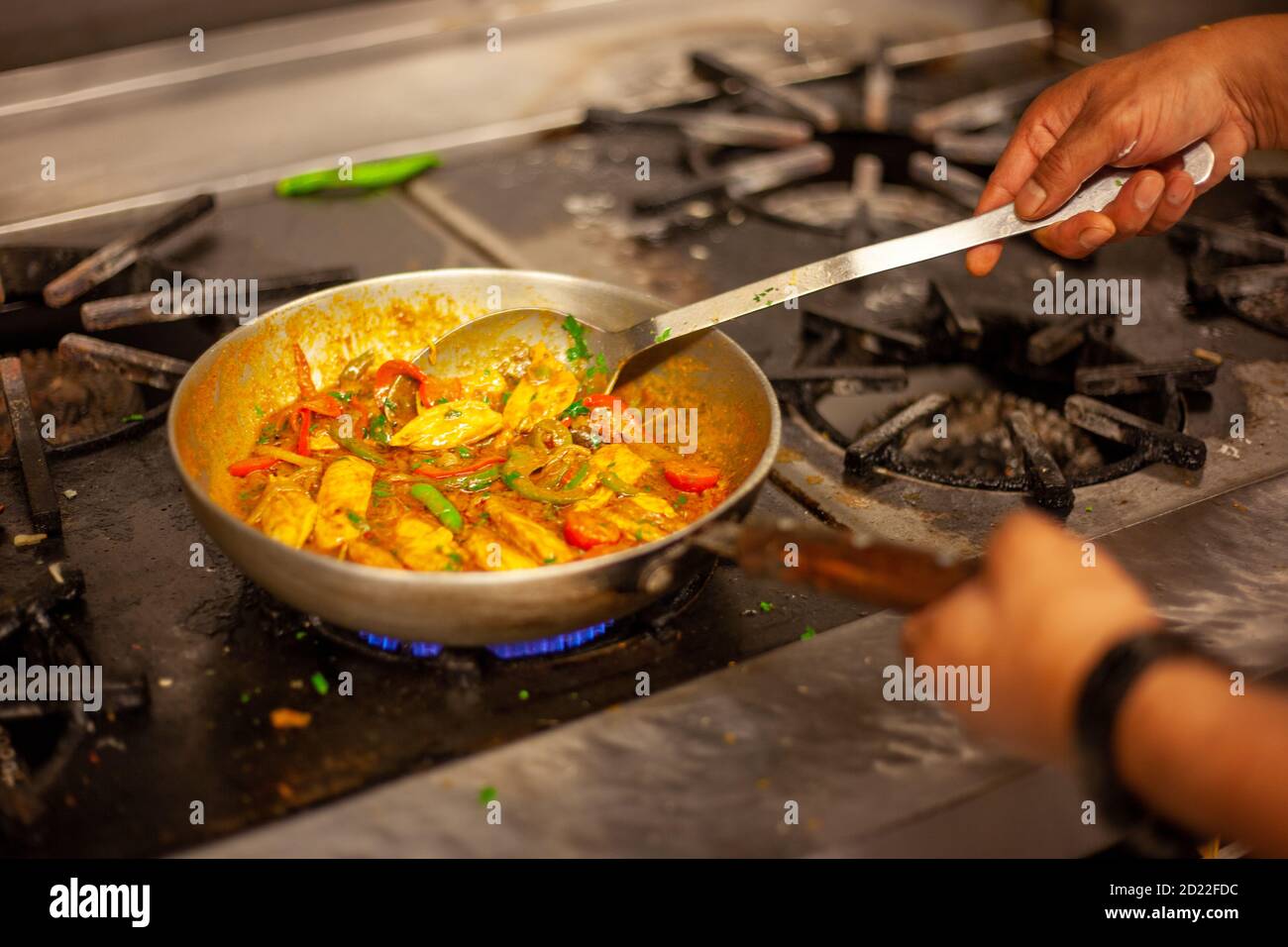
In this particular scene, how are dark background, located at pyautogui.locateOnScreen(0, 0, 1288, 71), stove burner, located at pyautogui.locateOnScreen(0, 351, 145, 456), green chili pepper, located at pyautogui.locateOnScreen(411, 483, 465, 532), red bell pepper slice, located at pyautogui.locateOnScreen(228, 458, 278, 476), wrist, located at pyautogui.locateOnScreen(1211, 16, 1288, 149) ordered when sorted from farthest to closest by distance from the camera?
1. dark background, located at pyautogui.locateOnScreen(0, 0, 1288, 71)
2. stove burner, located at pyautogui.locateOnScreen(0, 351, 145, 456)
3. wrist, located at pyautogui.locateOnScreen(1211, 16, 1288, 149)
4. red bell pepper slice, located at pyautogui.locateOnScreen(228, 458, 278, 476)
5. green chili pepper, located at pyautogui.locateOnScreen(411, 483, 465, 532)

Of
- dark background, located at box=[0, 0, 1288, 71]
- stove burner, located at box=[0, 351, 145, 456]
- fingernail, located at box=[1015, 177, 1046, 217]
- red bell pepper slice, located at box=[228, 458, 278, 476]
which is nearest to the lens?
red bell pepper slice, located at box=[228, 458, 278, 476]

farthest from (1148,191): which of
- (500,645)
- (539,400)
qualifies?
(500,645)

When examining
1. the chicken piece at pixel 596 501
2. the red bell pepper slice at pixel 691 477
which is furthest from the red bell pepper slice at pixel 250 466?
the red bell pepper slice at pixel 691 477

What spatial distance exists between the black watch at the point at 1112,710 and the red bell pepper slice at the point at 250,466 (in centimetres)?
112

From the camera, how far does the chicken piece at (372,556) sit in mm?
1388

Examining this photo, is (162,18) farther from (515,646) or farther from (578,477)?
(515,646)

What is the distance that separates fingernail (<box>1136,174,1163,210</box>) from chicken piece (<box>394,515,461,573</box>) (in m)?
1.20

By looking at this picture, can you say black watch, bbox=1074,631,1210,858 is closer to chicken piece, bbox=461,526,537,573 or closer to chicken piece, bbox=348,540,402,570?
chicken piece, bbox=461,526,537,573

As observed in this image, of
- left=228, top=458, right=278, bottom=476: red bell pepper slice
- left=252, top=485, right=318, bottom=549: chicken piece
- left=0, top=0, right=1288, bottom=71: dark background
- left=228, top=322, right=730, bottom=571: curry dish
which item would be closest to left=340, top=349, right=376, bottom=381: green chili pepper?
left=228, top=322, right=730, bottom=571: curry dish

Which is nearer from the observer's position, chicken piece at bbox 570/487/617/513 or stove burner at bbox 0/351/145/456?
chicken piece at bbox 570/487/617/513

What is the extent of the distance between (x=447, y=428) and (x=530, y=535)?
322 millimetres

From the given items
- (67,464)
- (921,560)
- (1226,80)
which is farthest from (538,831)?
(1226,80)

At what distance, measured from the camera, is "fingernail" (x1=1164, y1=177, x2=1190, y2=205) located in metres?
1.83
